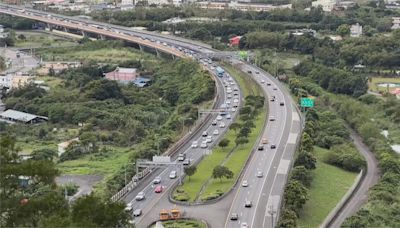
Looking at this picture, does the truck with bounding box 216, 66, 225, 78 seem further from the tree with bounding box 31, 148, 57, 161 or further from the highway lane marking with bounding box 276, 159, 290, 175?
the highway lane marking with bounding box 276, 159, 290, 175

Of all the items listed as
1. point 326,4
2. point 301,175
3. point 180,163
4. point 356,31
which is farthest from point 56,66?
point 326,4

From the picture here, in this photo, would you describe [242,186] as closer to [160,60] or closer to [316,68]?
[316,68]

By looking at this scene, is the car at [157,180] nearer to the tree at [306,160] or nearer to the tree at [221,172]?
the tree at [221,172]

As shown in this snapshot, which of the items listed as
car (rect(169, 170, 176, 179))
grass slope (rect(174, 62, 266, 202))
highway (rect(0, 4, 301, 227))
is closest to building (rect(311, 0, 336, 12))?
highway (rect(0, 4, 301, 227))

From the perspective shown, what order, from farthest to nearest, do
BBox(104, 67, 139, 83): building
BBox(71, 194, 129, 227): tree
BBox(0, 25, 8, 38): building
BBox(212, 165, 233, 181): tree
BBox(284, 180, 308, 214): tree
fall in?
BBox(0, 25, 8, 38): building → BBox(104, 67, 139, 83): building → BBox(212, 165, 233, 181): tree → BBox(284, 180, 308, 214): tree → BBox(71, 194, 129, 227): tree

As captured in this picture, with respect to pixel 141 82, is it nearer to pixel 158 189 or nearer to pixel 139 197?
pixel 158 189

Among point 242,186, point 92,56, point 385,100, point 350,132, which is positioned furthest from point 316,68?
point 242,186
